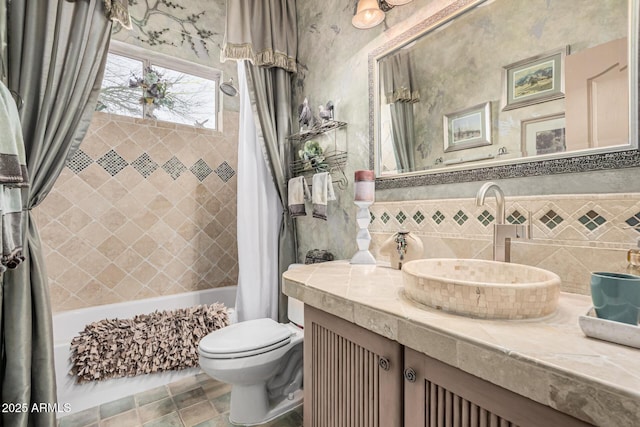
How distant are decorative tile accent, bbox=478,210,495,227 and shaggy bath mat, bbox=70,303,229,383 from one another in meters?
1.74

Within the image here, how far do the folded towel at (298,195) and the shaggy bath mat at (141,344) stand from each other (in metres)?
0.91

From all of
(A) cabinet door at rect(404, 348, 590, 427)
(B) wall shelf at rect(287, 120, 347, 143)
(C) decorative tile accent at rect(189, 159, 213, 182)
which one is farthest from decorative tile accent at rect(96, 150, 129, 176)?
(A) cabinet door at rect(404, 348, 590, 427)

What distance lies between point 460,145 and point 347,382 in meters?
1.06

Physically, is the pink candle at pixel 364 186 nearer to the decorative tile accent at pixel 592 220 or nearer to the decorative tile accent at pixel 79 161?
the decorative tile accent at pixel 592 220

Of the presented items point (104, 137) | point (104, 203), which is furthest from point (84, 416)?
point (104, 137)

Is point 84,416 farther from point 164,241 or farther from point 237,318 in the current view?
point 164,241

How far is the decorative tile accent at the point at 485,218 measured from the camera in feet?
3.74

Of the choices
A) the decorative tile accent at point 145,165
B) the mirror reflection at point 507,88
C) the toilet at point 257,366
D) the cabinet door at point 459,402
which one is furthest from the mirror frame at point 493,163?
the decorative tile accent at point 145,165

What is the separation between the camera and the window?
2352 mm

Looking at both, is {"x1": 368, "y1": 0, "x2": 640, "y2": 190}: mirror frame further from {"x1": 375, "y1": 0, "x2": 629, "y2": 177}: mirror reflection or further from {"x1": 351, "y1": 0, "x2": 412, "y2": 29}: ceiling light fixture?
{"x1": 351, "y1": 0, "x2": 412, "y2": 29}: ceiling light fixture

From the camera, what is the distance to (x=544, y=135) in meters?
1.01

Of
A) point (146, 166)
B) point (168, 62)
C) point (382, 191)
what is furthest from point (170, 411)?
point (168, 62)

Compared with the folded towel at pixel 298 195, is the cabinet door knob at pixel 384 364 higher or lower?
lower

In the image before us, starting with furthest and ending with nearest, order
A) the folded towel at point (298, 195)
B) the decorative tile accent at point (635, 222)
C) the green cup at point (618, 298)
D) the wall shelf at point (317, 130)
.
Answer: the folded towel at point (298, 195), the wall shelf at point (317, 130), the decorative tile accent at point (635, 222), the green cup at point (618, 298)
